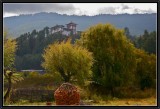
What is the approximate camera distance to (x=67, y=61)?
32.2ft

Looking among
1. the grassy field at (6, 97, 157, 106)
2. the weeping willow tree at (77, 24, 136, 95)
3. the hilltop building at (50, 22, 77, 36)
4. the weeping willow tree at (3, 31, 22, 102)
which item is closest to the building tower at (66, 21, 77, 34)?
the hilltop building at (50, 22, 77, 36)

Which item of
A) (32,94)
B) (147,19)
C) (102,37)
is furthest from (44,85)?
(147,19)

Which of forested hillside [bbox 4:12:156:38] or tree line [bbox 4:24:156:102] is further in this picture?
tree line [bbox 4:24:156:102]

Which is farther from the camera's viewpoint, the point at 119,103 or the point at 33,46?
the point at 33,46

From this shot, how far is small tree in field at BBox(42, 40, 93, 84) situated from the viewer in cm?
982

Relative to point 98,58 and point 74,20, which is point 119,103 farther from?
point 74,20

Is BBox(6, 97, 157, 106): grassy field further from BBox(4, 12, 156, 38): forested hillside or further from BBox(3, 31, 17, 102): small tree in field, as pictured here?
BBox(4, 12, 156, 38): forested hillside

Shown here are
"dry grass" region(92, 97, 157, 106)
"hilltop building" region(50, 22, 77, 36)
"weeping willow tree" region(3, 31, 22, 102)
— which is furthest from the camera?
"hilltop building" region(50, 22, 77, 36)

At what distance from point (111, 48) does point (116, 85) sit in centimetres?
76

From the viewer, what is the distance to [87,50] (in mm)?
9969

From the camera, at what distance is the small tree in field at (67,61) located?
9.82 metres

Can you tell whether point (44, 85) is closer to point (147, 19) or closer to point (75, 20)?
point (75, 20)

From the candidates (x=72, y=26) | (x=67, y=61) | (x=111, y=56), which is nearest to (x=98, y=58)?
(x=111, y=56)

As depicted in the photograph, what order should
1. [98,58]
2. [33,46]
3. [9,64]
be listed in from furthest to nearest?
[98,58], [33,46], [9,64]
